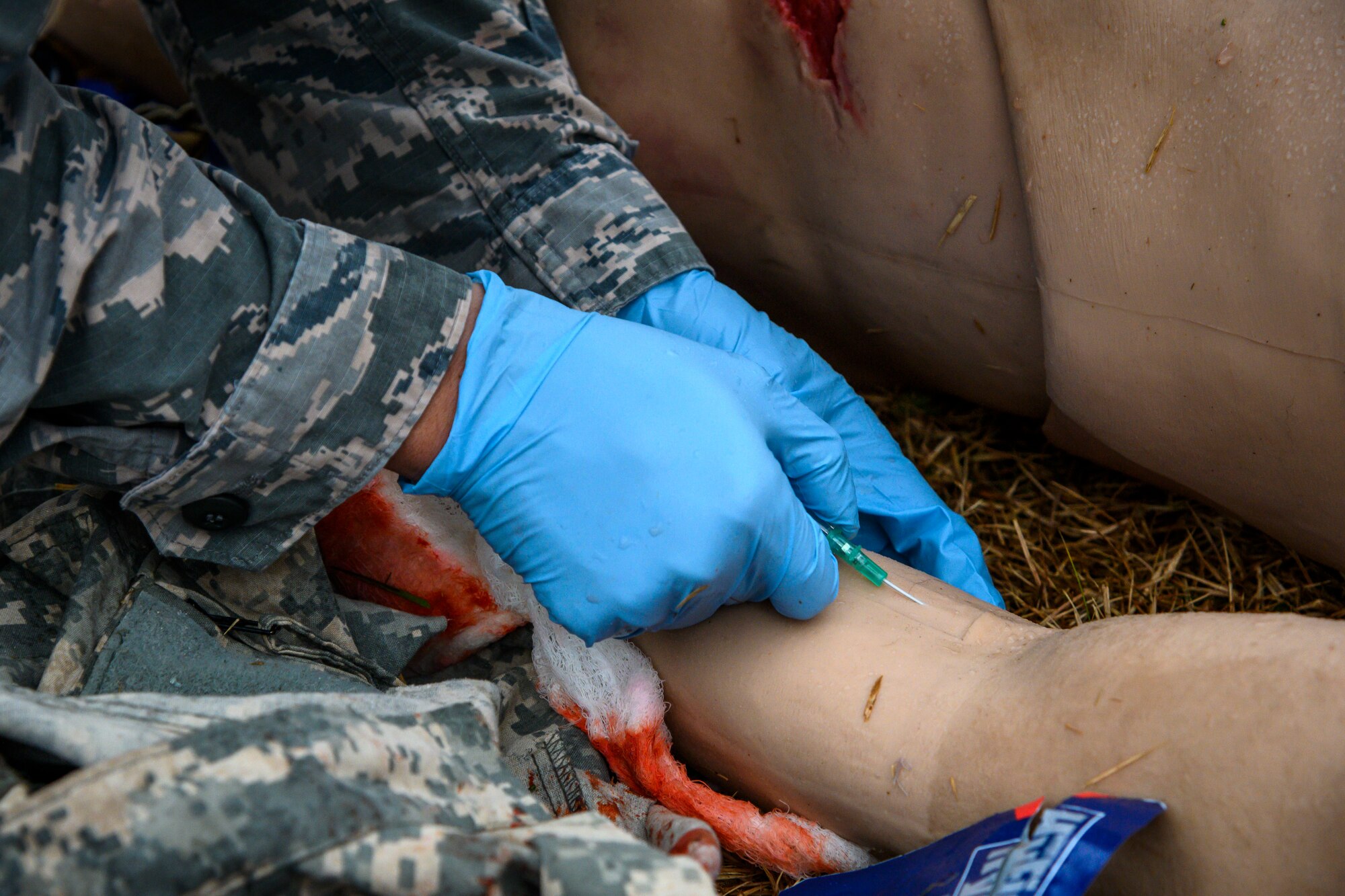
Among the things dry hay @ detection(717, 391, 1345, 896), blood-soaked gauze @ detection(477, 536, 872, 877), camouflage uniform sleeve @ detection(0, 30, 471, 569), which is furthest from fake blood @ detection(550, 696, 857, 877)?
dry hay @ detection(717, 391, 1345, 896)

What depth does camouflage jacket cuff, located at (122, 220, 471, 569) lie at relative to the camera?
96 cm

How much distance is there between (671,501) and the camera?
3.24ft

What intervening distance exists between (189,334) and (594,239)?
22.3 inches

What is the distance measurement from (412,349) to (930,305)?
0.75 metres

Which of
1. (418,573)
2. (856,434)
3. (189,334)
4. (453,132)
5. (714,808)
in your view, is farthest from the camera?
(856,434)

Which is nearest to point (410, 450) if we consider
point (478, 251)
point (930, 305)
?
point (478, 251)

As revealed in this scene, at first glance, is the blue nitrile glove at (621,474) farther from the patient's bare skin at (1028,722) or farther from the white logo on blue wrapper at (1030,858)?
the white logo on blue wrapper at (1030,858)

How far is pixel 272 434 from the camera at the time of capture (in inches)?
38.4

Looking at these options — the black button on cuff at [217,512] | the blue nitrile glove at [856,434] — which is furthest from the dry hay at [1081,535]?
the black button on cuff at [217,512]

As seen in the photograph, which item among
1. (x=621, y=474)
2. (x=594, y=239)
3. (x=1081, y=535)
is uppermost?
(x=594, y=239)

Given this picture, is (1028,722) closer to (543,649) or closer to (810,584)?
(810,584)

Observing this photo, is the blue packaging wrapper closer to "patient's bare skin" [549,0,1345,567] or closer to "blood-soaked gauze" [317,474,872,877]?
"blood-soaked gauze" [317,474,872,877]

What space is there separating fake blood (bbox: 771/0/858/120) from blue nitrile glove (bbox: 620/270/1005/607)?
30 centimetres

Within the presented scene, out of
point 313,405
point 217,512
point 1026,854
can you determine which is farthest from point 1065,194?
point 217,512
